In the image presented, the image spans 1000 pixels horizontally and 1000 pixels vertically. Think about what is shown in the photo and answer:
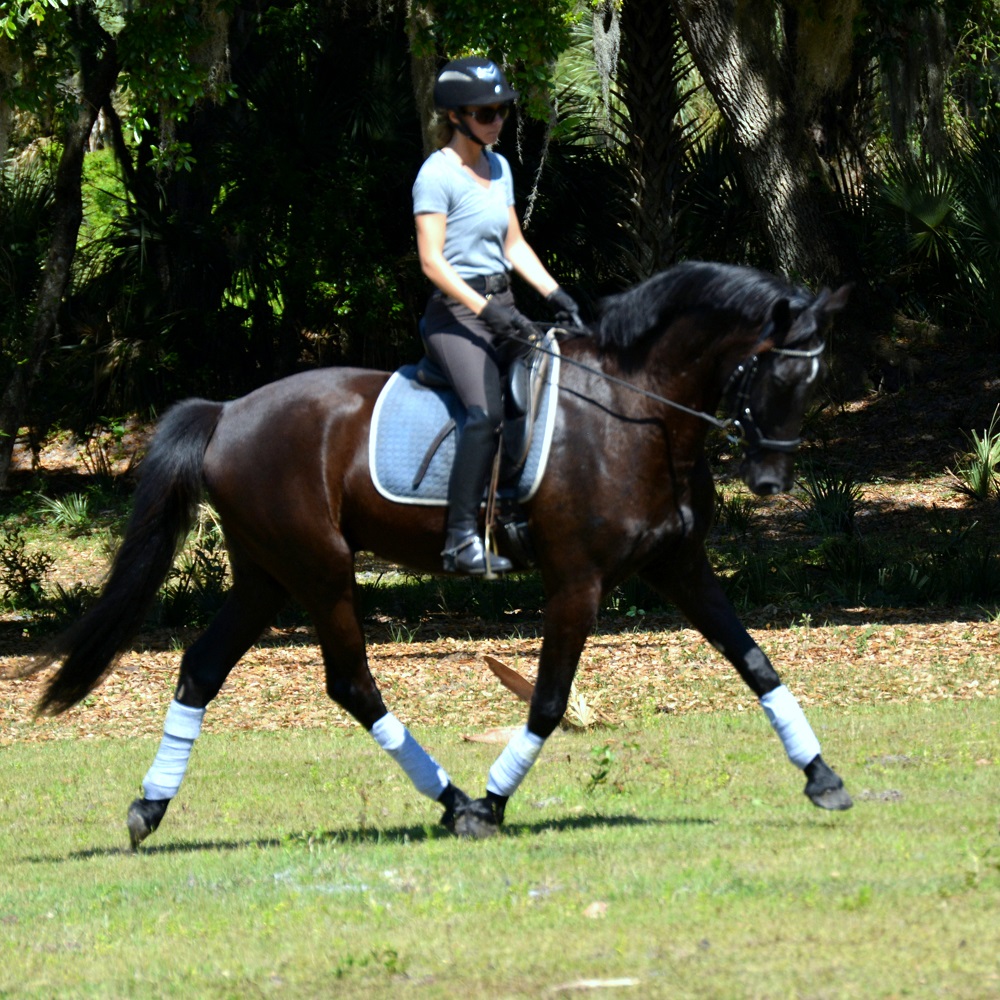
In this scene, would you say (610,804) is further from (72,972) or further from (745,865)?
(72,972)

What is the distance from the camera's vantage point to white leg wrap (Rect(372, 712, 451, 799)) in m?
6.37

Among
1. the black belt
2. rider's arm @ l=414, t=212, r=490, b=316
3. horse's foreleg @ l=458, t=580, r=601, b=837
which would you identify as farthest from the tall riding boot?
the black belt

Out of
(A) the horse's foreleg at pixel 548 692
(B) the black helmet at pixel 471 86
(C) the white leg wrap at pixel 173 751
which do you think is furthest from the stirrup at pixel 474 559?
(B) the black helmet at pixel 471 86

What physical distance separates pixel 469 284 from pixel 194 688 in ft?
6.84

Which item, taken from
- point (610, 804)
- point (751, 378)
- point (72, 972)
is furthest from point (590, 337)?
point (72, 972)

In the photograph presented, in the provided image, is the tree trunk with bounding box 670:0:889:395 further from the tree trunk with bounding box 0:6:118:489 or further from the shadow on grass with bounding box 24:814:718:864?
the shadow on grass with bounding box 24:814:718:864

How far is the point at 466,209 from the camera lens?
6188 mm

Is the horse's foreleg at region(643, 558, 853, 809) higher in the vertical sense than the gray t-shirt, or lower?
lower

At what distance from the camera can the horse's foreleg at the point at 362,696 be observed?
6379 millimetres

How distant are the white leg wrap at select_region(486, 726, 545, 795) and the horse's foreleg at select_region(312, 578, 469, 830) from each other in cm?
23

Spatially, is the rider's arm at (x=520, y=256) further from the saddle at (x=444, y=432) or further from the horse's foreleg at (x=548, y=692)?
the horse's foreleg at (x=548, y=692)

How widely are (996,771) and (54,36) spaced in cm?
943

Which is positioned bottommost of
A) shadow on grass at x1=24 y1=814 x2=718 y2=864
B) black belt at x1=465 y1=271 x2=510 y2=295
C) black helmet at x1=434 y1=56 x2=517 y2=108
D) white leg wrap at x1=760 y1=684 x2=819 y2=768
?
shadow on grass at x1=24 y1=814 x2=718 y2=864

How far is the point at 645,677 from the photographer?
35.3 ft
